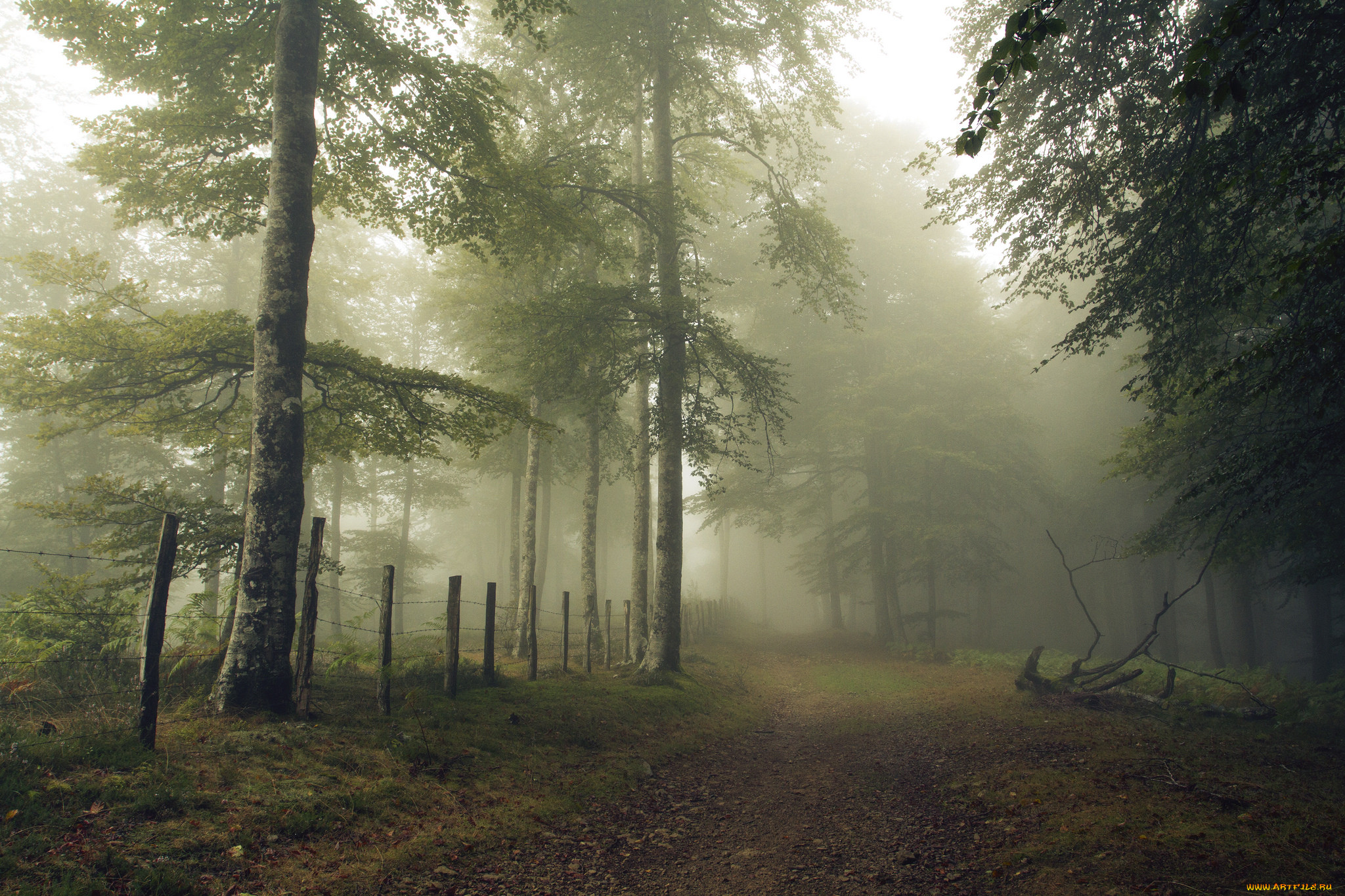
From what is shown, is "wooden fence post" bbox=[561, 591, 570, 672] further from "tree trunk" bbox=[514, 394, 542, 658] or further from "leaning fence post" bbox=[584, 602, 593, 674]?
"tree trunk" bbox=[514, 394, 542, 658]

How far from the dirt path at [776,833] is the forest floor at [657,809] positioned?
3 cm

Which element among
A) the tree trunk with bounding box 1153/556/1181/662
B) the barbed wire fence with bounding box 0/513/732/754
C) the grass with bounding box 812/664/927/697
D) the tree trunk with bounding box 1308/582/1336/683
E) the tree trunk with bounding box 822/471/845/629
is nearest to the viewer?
the barbed wire fence with bounding box 0/513/732/754

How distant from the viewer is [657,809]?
5.88 meters

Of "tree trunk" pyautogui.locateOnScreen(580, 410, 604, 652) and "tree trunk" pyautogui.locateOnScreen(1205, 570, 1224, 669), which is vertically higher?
"tree trunk" pyautogui.locateOnScreen(580, 410, 604, 652)

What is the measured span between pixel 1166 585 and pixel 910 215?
1864cm

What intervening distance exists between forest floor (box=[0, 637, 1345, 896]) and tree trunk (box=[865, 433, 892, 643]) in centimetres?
1308

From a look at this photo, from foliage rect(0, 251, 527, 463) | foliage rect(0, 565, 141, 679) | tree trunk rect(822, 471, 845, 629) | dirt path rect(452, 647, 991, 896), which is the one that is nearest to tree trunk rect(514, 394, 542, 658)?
foliage rect(0, 251, 527, 463)

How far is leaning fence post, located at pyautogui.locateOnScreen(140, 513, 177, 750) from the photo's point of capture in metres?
4.75

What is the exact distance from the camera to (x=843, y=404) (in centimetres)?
2177

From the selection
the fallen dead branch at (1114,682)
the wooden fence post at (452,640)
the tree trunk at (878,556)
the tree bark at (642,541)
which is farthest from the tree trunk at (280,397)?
the tree trunk at (878,556)

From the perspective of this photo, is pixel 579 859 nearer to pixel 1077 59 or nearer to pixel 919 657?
pixel 1077 59

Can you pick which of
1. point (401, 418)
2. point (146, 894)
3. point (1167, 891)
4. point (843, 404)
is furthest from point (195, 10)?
point (843, 404)

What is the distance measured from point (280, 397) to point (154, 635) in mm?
2724

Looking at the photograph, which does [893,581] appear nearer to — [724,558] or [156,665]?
[724,558]
